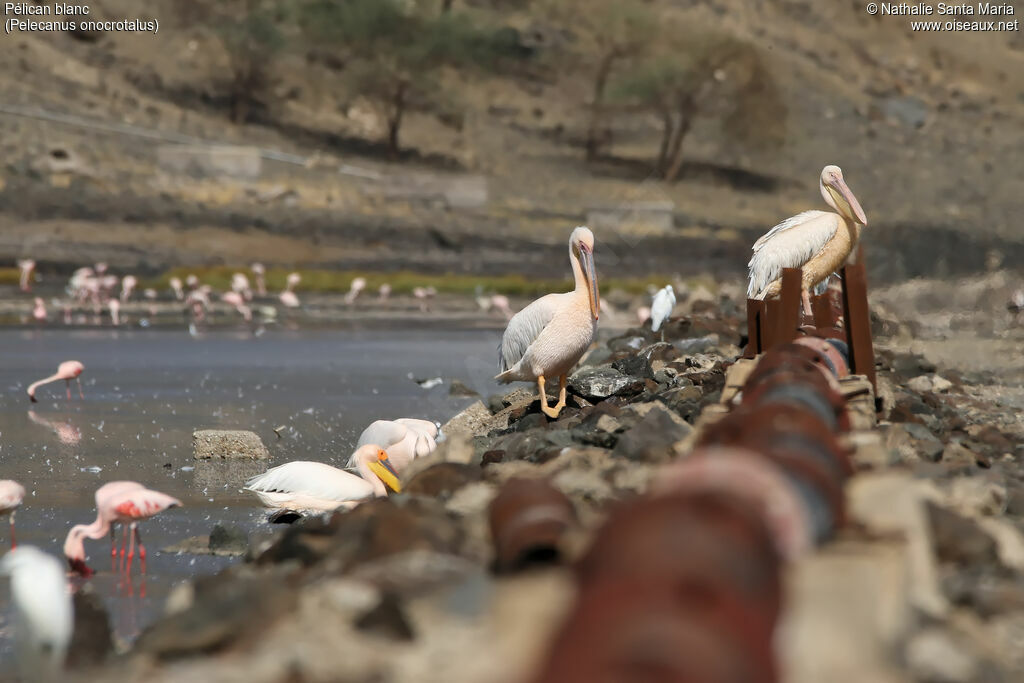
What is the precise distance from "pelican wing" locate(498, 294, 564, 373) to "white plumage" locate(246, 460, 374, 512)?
8.11ft

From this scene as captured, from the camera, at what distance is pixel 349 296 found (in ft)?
100

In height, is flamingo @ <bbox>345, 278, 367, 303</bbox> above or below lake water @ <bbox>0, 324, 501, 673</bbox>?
below

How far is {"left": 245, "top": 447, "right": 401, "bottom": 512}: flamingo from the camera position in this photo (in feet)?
22.9

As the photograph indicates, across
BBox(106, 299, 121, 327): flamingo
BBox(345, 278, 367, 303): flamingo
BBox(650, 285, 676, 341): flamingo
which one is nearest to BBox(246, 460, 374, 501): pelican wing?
BBox(650, 285, 676, 341): flamingo

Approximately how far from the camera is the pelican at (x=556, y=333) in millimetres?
9156

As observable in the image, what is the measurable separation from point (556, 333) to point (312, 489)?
2.68 m

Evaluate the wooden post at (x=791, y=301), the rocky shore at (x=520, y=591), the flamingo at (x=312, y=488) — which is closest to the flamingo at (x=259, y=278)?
the flamingo at (x=312, y=488)

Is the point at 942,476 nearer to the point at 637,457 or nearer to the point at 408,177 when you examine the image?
the point at 637,457

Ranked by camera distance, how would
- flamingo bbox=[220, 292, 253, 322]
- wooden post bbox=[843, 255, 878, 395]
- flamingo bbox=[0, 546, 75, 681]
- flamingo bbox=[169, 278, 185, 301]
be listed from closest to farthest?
flamingo bbox=[0, 546, 75, 681] < wooden post bbox=[843, 255, 878, 395] < flamingo bbox=[220, 292, 253, 322] < flamingo bbox=[169, 278, 185, 301]

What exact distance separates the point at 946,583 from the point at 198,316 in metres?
24.1

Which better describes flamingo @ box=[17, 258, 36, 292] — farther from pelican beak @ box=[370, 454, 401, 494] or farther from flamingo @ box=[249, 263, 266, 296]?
pelican beak @ box=[370, 454, 401, 494]

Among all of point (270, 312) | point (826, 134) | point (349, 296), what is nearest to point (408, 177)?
point (349, 296)

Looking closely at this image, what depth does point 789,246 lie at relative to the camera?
9.77m

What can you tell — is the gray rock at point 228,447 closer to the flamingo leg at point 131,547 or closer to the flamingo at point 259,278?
the flamingo leg at point 131,547
